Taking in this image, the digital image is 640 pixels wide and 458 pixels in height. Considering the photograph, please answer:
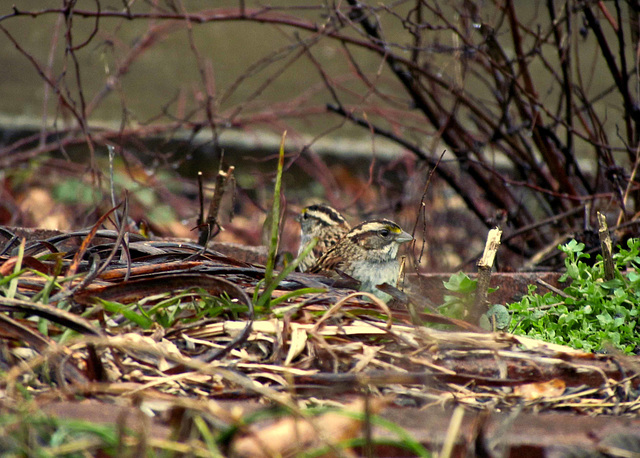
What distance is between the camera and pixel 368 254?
3643mm

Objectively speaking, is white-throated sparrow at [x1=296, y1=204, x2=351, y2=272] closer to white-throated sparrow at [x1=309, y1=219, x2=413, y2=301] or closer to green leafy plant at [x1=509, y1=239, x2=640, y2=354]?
white-throated sparrow at [x1=309, y1=219, x2=413, y2=301]

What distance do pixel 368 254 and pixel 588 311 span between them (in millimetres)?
1334

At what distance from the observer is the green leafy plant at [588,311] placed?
2.48m

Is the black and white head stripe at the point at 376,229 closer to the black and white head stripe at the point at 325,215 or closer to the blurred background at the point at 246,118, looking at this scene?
the black and white head stripe at the point at 325,215

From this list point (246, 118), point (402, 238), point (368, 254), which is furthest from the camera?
point (246, 118)

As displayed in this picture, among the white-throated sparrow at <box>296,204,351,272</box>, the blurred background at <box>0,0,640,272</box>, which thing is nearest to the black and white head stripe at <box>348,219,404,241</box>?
the white-throated sparrow at <box>296,204,351,272</box>

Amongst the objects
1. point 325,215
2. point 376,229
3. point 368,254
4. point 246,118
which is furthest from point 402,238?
point 246,118

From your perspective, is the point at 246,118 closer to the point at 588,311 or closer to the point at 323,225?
the point at 323,225

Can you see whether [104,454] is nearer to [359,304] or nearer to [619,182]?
[359,304]

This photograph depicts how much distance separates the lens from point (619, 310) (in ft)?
8.30

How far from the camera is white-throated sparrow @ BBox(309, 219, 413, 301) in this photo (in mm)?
3527

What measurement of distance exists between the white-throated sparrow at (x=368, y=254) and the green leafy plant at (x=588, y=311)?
2.92 ft

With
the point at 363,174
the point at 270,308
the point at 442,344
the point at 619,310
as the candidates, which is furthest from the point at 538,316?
the point at 363,174

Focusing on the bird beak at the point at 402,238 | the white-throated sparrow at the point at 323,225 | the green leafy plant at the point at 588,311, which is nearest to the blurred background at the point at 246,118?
the white-throated sparrow at the point at 323,225
